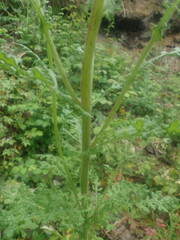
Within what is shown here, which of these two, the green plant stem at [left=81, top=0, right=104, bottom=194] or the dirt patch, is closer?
the green plant stem at [left=81, top=0, right=104, bottom=194]

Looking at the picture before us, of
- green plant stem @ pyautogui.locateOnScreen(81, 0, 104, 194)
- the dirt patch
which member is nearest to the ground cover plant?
green plant stem @ pyautogui.locateOnScreen(81, 0, 104, 194)

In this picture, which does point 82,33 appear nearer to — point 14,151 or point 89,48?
point 14,151

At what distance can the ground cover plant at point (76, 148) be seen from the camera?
0.91m

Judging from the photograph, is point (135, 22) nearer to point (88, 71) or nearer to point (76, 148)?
point (76, 148)

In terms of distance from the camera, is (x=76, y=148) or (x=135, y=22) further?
(x=135, y=22)

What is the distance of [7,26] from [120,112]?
2.30 meters

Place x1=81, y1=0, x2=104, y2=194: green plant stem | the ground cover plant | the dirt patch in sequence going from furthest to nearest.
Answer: the dirt patch
the ground cover plant
x1=81, y1=0, x2=104, y2=194: green plant stem

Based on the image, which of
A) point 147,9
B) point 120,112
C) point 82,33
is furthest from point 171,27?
point 120,112

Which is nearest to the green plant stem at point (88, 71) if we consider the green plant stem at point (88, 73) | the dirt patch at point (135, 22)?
the green plant stem at point (88, 73)

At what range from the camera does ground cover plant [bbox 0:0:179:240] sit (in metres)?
0.91

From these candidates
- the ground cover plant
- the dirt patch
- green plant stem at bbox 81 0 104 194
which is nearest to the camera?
green plant stem at bbox 81 0 104 194

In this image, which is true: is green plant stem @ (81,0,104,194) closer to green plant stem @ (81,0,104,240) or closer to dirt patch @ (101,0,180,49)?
green plant stem @ (81,0,104,240)

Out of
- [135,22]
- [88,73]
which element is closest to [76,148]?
[88,73]

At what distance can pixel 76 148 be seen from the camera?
2.78 metres
